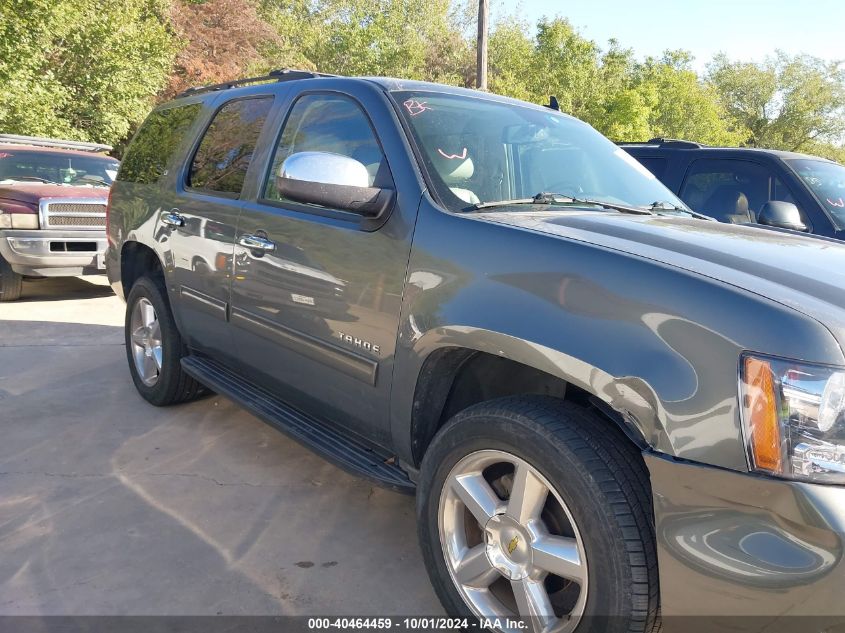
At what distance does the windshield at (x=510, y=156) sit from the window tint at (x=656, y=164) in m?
3.12

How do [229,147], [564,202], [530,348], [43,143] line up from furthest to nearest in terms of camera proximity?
[43,143] < [229,147] < [564,202] < [530,348]

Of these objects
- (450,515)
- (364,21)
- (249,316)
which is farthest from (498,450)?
(364,21)

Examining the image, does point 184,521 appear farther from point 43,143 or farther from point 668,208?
point 43,143

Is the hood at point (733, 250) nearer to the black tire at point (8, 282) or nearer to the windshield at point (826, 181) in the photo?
the windshield at point (826, 181)

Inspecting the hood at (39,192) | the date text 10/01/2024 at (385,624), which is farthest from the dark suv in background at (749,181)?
the hood at (39,192)

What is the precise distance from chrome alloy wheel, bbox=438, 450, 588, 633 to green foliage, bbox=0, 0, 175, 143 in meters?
13.3

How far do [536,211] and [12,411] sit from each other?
352 centimetres

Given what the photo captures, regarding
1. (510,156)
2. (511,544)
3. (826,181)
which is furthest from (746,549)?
(826,181)

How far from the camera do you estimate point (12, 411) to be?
14.0 feet

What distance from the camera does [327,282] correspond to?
2.70 m

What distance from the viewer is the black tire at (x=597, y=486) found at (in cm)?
175

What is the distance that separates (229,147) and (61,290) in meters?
6.03

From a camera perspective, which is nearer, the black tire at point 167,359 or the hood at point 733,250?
the hood at point 733,250

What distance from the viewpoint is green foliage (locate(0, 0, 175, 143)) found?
12.4 metres
